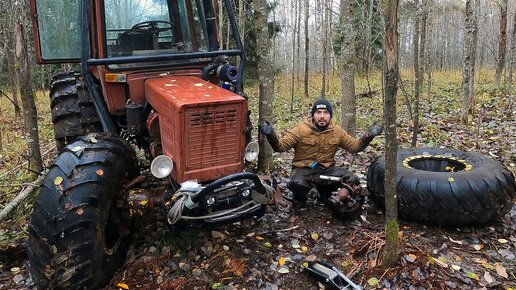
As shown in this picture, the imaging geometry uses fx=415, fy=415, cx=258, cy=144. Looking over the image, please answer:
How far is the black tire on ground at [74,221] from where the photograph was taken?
2977 mm

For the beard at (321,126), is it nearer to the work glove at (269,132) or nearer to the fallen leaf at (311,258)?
the work glove at (269,132)

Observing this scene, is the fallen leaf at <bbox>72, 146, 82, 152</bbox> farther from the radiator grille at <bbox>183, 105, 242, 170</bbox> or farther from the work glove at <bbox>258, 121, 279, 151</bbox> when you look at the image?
the work glove at <bbox>258, 121, 279, 151</bbox>

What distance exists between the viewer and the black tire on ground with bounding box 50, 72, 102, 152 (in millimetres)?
4734

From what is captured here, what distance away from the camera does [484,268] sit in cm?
352

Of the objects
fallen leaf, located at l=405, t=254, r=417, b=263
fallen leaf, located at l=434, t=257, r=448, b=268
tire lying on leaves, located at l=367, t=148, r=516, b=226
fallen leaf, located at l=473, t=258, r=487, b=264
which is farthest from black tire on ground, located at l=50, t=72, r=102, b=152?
fallen leaf, located at l=473, t=258, r=487, b=264

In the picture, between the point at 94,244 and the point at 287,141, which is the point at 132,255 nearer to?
the point at 94,244

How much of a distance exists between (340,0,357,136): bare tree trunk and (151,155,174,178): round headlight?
164 inches

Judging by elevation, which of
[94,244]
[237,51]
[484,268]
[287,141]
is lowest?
[484,268]

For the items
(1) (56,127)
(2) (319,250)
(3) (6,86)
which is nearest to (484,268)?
(2) (319,250)

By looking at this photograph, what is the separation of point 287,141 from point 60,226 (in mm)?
2403

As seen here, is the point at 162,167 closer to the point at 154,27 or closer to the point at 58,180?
the point at 58,180

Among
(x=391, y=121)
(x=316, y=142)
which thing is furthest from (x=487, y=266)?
(x=316, y=142)

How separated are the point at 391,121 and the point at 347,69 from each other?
3695 millimetres

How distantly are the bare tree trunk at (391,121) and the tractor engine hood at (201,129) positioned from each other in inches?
46.7
